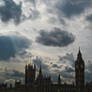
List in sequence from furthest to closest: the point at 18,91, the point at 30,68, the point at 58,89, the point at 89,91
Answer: the point at 30,68 → the point at 18,91 → the point at 58,89 → the point at 89,91

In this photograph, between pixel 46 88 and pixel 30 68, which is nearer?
pixel 46 88

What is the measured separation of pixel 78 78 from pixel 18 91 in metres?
39.7

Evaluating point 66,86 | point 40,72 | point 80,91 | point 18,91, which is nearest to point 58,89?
point 66,86

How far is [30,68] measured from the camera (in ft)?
511

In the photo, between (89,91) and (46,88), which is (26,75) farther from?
(89,91)

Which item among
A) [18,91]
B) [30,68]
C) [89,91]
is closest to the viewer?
[89,91]

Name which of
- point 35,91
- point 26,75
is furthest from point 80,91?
point 26,75

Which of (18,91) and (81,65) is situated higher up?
(81,65)

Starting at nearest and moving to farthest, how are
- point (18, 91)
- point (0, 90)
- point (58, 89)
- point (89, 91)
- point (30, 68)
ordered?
1. point (89, 91)
2. point (58, 89)
3. point (18, 91)
4. point (0, 90)
5. point (30, 68)

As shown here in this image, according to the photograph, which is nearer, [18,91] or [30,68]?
[18,91]

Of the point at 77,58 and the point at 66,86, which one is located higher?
the point at 77,58

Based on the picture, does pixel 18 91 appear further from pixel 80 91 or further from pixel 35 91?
pixel 80 91

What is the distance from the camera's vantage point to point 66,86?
11819 cm

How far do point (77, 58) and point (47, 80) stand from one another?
42.7 meters
